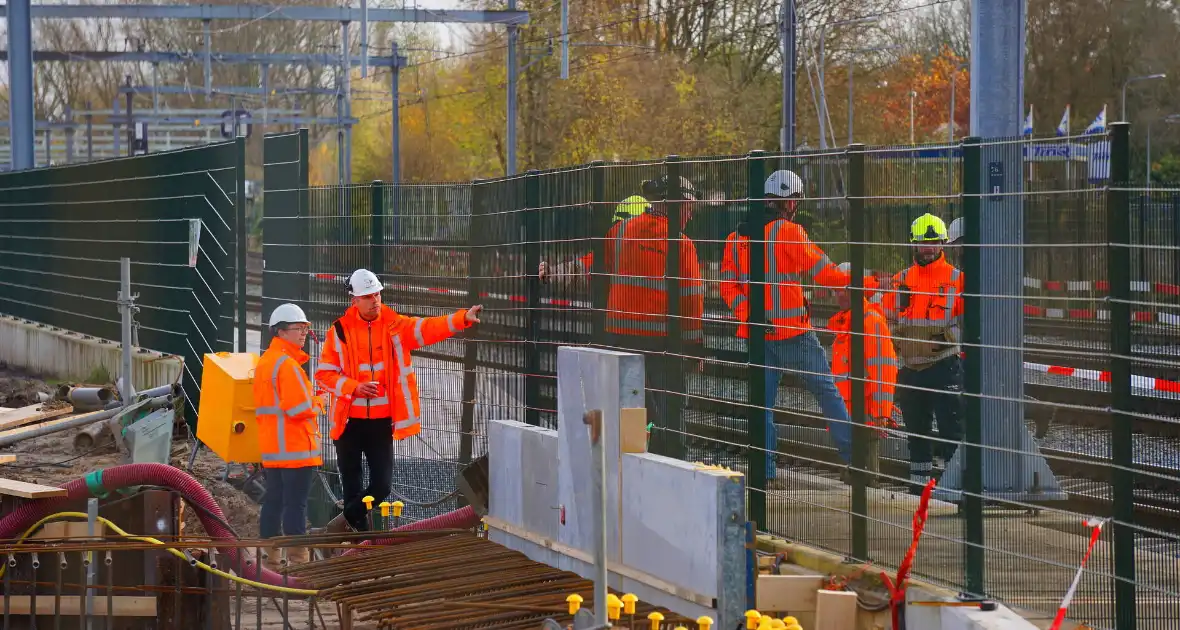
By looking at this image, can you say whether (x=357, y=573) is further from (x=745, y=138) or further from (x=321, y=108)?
(x=321, y=108)

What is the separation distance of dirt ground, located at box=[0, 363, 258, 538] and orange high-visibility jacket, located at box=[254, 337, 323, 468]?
2.86 ft

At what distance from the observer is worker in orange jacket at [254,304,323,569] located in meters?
11.5

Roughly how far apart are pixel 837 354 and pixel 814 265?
0.47m

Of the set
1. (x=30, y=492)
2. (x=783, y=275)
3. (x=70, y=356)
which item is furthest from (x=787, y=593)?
(x=70, y=356)

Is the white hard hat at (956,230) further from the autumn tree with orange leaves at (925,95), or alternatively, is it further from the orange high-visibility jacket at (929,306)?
the autumn tree with orange leaves at (925,95)

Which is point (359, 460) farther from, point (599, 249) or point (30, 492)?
point (599, 249)

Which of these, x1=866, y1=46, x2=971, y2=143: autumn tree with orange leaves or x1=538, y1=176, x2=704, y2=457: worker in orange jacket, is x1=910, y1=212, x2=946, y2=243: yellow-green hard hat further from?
x1=866, y1=46, x2=971, y2=143: autumn tree with orange leaves

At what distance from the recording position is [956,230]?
286 inches

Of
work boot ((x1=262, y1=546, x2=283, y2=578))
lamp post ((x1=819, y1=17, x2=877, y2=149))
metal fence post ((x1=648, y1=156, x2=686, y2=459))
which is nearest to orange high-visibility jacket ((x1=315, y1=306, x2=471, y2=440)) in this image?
work boot ((x1=262, y1=546, x2=283, y2=578))

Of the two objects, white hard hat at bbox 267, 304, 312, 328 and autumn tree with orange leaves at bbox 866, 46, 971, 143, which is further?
autumn tree with orange leaves at bbox 866, 46, 971, 143

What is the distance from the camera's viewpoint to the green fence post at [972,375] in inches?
281

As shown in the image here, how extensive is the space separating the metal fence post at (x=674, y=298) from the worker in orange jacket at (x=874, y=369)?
50.0 inches

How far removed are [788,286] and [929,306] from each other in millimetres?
1010

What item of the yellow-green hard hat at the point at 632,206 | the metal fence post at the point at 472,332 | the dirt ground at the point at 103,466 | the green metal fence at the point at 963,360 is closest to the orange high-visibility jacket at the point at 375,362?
the metal fence post at the point at 472,332
